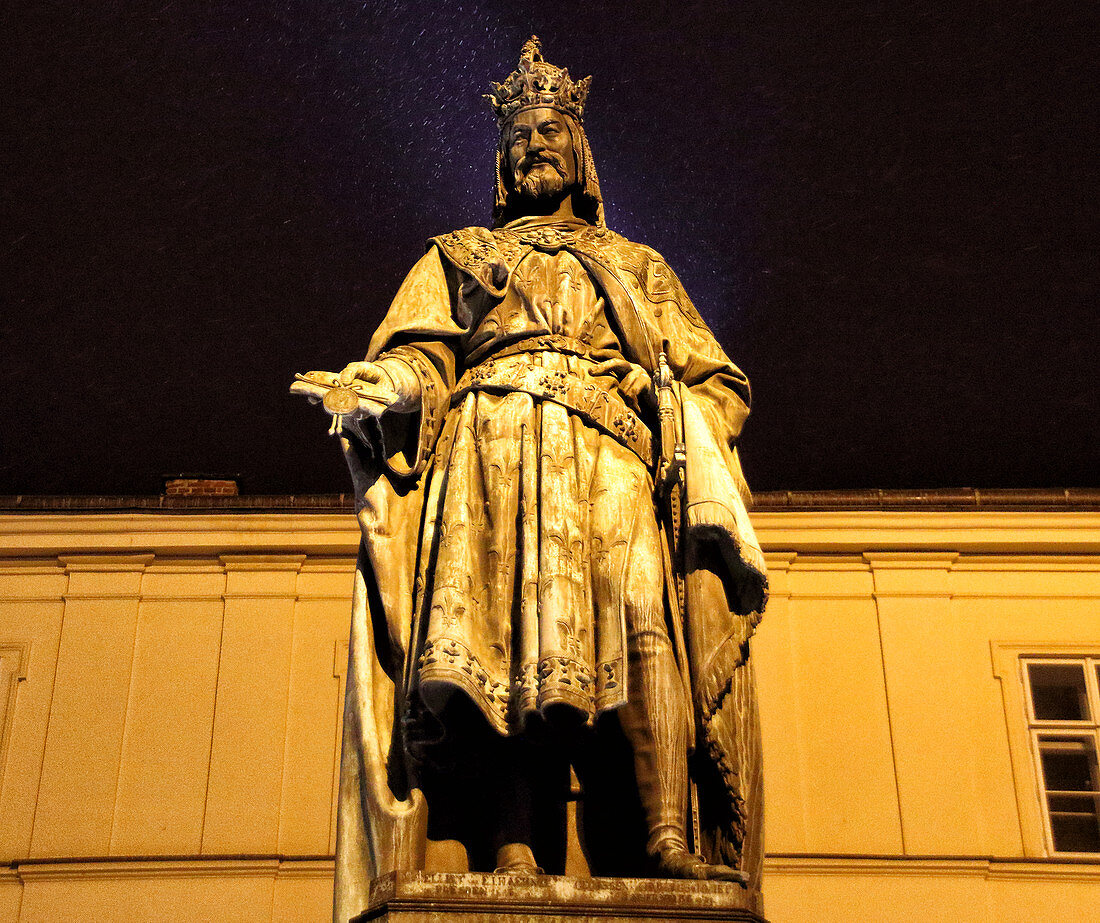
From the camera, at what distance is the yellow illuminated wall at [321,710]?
14922mm

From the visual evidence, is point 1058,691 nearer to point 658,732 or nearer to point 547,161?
point 547,161

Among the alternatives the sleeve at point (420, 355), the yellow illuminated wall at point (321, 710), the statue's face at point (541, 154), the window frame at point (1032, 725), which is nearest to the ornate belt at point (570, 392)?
the sleeve at point (420, 355)

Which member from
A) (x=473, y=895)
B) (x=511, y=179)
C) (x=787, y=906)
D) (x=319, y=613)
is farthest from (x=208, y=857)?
(x=473, y=895)

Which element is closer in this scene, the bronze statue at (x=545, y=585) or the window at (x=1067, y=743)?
the bronze statue at (x=545, y=585)

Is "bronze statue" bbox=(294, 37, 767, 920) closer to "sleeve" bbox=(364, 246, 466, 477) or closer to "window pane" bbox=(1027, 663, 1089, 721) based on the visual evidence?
"sleeve" bbox=(364, 246, 466, 477)

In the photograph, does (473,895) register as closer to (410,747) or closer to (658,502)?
(410,747)

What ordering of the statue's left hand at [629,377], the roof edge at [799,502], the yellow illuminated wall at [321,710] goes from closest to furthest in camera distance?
the statue's left hand at [629,377], the yellow illuminated wall at [321,710], the roof edge at [799,502]

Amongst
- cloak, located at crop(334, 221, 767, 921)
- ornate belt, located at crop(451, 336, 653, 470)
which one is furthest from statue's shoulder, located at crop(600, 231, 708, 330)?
ornate belt, located at crop(451, 336, 653, 470)

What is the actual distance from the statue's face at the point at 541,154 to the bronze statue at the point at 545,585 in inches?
16.2

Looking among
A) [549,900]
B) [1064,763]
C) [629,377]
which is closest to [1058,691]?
[1064,763]

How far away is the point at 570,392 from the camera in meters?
4.44

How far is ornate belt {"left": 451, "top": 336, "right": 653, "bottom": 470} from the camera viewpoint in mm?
4426

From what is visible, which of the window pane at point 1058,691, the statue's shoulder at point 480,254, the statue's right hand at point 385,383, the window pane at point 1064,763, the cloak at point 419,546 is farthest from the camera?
the window pane at point 1058,691

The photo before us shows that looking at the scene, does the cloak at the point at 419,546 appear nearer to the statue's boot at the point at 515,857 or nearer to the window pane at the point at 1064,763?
the statue's boot at the point at 515,857
